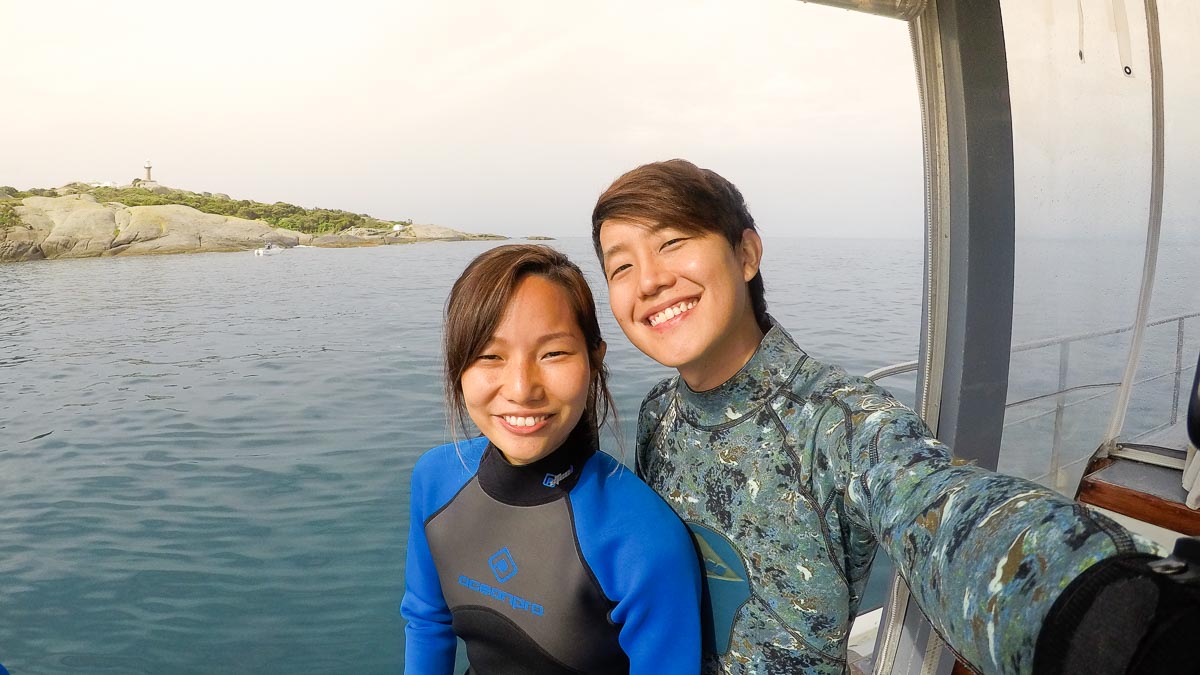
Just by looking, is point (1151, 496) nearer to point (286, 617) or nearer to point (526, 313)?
point (526, 313)

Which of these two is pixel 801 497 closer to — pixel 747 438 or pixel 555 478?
pixel 747 438

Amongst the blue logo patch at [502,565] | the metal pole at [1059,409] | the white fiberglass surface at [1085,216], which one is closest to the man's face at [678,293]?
the blue logo patch at [502,565]

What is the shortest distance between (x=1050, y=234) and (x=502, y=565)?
1717 millimetres

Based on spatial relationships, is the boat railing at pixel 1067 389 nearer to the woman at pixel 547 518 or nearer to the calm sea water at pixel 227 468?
the calm sea water at pixel 227 468

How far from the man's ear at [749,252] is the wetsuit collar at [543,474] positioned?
1.37 ft

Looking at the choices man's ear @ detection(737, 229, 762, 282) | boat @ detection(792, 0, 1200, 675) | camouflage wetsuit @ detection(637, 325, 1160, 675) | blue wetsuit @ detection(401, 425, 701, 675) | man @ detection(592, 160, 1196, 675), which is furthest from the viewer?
boat @ detection(792, 0, 1200, 675)

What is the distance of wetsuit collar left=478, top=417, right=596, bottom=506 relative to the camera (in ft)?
3.96

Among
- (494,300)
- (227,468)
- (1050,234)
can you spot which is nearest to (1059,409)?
(1050,234)

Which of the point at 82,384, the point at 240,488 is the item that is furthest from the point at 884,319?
the point at 82,384

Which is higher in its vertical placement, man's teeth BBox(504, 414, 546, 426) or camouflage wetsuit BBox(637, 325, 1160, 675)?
man's teeth BBox(504, 414, 546, 426)

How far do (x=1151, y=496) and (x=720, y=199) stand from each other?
5.90 feet

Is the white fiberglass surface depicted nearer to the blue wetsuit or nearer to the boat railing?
the boat railing

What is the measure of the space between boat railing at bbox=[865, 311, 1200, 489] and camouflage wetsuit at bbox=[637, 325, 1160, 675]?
921 millimetres

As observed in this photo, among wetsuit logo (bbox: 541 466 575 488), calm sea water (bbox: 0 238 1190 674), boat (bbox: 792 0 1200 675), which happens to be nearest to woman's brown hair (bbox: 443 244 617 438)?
wetsuit logo (bbox: 541 466 575 488)
